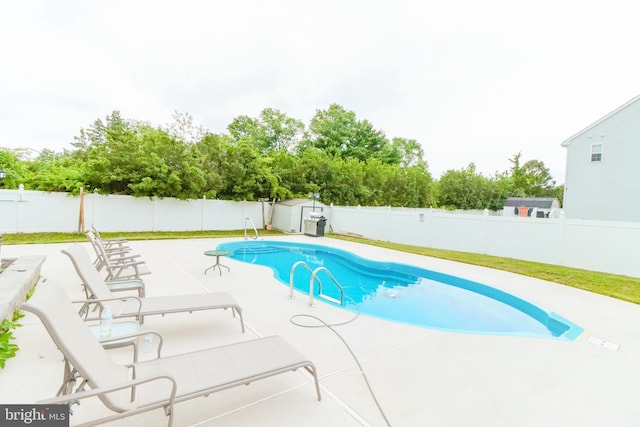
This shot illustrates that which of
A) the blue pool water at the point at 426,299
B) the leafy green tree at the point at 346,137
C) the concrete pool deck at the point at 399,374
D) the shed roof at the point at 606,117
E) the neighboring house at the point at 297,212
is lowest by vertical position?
the blue pool water at the point at 426,299

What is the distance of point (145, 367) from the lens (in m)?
2.24

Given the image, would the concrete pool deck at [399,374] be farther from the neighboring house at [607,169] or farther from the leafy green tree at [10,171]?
the leafy green tree at [10,171]

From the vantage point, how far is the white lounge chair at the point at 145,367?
171cm

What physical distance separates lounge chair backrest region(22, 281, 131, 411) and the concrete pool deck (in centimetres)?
45

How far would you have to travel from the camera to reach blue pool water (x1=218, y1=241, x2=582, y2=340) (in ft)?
16.4

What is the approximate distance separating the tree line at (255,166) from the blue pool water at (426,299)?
6.78m

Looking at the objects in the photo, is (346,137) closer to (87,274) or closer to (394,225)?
(394,225)

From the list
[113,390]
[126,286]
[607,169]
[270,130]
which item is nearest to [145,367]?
[113,390]

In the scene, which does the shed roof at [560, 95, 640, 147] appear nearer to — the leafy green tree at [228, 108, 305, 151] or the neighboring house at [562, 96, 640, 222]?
the neighboring house at [562, 96, 640, 222]

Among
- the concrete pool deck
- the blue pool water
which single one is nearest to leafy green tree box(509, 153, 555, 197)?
the blue pool water

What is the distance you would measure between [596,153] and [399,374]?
17.1 m

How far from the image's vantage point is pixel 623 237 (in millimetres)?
7777

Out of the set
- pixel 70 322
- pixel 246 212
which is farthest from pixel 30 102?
pixel 70 322

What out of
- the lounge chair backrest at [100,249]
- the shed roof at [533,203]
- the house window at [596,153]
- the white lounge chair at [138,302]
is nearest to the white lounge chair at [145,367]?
the white lounge chair at [138,302]
